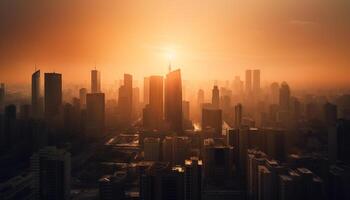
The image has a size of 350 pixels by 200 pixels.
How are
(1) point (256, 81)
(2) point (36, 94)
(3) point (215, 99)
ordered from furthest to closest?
(3) point (215, 99) → (1) point (256, 81) → (2) point (36, 94)

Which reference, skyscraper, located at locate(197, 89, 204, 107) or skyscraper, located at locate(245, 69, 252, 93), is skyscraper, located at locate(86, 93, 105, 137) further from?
skyscraper, located at locate(245, 69, 252, 93)

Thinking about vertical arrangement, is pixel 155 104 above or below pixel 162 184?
above

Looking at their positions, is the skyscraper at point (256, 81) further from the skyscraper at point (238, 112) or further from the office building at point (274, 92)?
the skyscraper at point (238, 112)

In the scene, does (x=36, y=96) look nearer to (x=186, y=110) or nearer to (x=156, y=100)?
(x=156, y=100)

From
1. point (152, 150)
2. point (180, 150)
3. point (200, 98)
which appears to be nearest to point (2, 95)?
point (152, 150)

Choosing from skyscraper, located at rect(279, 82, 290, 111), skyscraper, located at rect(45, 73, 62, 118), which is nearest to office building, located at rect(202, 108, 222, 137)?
skyscraper, located at rect(279, 82, 290, 111)

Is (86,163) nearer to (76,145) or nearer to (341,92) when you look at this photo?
(76,145)
